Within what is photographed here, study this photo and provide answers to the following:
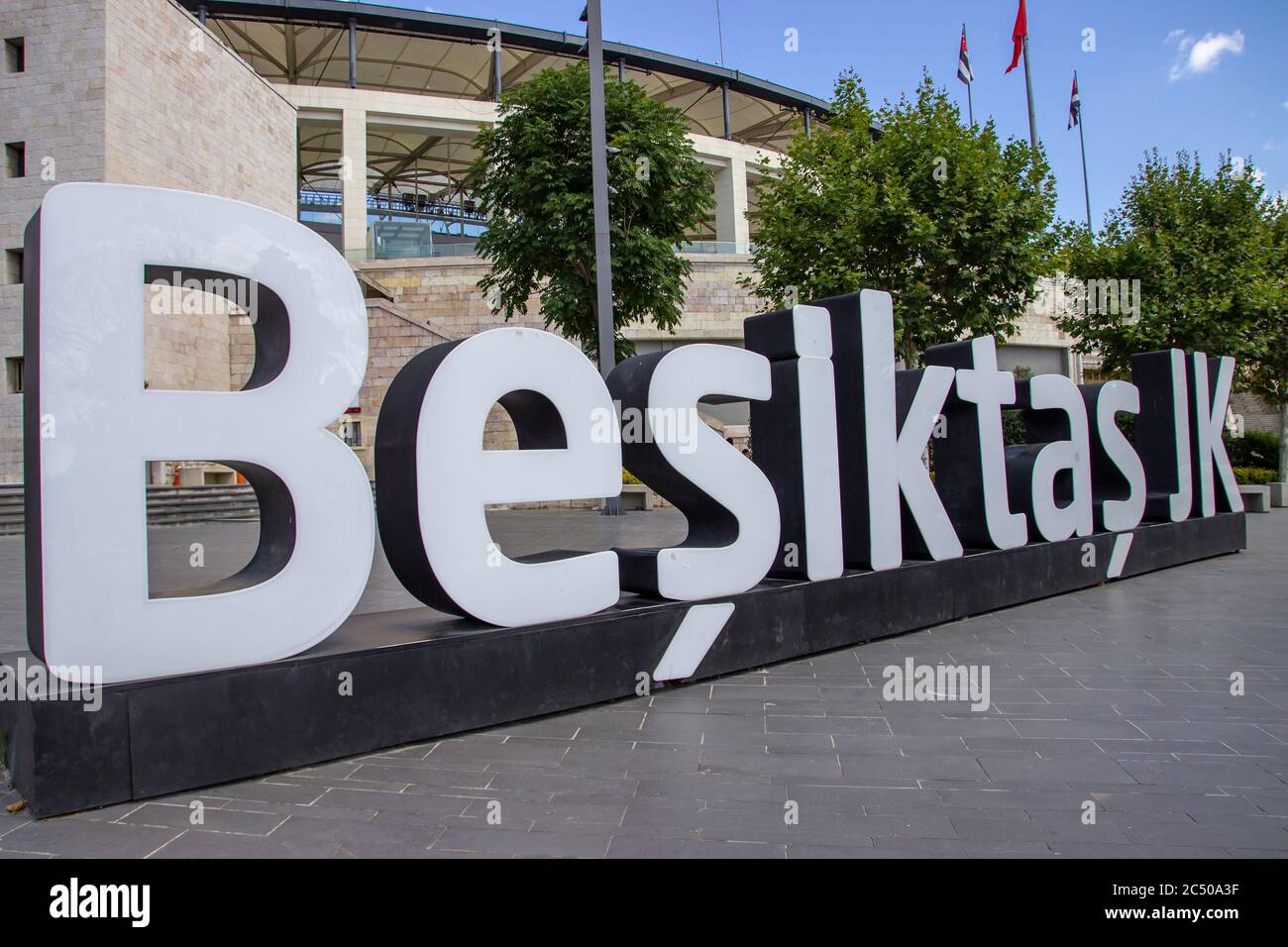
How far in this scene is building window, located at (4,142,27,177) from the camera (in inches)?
942

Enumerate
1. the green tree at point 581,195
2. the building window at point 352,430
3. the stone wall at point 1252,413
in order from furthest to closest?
the stone wall at point 1252,413 < the building window at point 352,430 < the green tree at point 581,195

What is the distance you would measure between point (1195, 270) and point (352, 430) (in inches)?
877

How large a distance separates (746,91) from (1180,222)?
2525cm

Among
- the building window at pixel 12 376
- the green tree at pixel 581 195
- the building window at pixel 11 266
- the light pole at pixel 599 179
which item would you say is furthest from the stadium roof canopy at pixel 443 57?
the building window at pixel 12 376

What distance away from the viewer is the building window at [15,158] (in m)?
23.9

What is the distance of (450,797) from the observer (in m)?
3.61

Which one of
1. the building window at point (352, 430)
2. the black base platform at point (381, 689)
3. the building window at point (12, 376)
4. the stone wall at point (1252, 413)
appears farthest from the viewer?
the stone wall at point (1252, 413)

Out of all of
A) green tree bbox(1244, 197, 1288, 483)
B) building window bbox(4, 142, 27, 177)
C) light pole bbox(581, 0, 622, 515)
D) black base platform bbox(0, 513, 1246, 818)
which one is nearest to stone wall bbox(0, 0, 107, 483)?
building window bbox(4, 142, 27, 177)

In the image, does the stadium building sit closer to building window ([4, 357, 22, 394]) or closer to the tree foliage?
building window ([4, 357, 22, 394])

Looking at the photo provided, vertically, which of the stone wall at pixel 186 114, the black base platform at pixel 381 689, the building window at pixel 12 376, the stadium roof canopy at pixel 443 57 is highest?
the stadium roof canopy at pixel 443 57

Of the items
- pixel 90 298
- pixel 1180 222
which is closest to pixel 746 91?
pixel 1180 222

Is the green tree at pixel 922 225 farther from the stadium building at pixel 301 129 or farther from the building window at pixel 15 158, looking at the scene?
the building window at pixel 15 158

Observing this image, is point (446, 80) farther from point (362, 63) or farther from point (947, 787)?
point (947, 787)

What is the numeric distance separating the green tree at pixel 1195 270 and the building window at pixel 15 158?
26.9 metres
